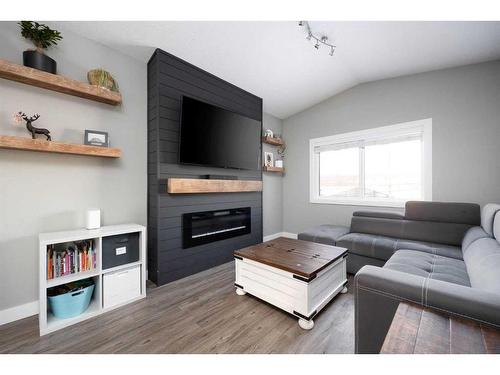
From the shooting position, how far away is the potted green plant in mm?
1634

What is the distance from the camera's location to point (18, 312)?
1664 mm

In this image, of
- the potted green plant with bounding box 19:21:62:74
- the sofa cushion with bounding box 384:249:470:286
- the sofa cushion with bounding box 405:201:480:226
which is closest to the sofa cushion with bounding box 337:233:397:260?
the sofa cushion with bounding box 384:249:470:286

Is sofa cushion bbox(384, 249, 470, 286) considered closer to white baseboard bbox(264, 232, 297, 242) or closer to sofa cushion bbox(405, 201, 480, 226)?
sofa cushion bbox(405, 201, 480, 226)

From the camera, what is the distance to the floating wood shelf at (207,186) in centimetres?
228

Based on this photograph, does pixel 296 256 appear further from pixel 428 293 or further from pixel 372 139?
pixel 372 139

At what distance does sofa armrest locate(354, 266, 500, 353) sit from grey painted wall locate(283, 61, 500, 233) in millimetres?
2487

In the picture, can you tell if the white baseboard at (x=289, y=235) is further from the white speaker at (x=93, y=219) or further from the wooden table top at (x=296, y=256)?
the white speaker at (x=93, y=219)

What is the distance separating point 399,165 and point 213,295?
324 centimetres

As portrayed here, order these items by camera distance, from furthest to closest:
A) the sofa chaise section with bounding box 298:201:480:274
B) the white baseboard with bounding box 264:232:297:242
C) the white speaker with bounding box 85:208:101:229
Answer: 1. the white baseboard with bounding box 264:232:297:242
2. the sofa chaise section with bounding box 298:201:480:274
3. the white speaker with bounding box 85:208:101:229

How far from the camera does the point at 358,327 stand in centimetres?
114

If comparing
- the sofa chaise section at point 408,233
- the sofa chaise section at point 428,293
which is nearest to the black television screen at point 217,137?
the sofa chaise section at point 408,233

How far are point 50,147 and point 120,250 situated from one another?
1011 millimetres

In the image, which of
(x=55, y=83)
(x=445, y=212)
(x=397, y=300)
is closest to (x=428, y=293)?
(x=397, y=300)
